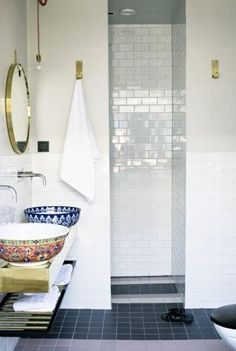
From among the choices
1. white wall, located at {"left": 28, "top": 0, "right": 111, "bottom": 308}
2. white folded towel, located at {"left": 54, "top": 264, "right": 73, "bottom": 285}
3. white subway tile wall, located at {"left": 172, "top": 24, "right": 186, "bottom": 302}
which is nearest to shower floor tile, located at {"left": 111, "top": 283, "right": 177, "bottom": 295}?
white subway tile wall, located at {"left": 172, "top": 24, "right": 186, "bottom": 302}

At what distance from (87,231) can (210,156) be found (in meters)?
1.13

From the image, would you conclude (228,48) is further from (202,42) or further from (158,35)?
(158,35)

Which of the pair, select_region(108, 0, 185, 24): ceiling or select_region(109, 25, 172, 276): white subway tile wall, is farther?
select_region(109, 25, 172, 276): white subway tile wall

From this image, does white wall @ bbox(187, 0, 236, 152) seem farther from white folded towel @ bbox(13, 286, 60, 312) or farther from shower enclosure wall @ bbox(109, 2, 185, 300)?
white folded towel @ bbox(13, 286, 60, 312)

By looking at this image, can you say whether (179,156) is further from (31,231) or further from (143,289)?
(31,231)

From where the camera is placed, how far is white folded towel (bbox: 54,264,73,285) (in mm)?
2489

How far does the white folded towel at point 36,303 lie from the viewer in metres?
2.07

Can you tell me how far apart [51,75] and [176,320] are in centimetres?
208

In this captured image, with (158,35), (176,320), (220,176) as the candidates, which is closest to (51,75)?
(158,35)

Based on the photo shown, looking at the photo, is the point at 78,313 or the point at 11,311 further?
the point at 78,313

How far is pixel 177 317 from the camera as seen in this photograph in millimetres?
3117

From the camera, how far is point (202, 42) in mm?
3189

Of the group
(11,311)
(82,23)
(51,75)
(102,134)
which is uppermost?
(82,23)

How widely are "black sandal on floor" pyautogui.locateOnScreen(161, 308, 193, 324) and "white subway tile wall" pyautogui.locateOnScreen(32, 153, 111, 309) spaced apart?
1.58 ft
